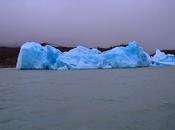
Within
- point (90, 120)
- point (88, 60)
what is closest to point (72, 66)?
point (88, 60)

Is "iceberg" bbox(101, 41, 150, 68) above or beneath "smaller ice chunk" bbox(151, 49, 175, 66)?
above

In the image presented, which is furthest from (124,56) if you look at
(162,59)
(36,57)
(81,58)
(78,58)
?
(162,59)

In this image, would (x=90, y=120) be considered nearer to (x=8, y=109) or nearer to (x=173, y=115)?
(x=173, y=115)

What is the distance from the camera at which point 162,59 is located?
76.9ft

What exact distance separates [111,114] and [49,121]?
88cm

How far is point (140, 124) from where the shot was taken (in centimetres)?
403

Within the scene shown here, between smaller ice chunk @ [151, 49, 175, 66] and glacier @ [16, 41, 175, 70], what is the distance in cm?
301

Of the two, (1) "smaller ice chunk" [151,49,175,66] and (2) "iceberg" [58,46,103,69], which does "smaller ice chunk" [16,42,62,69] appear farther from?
(1) "smaller ice chunk" [151,49,175,66]

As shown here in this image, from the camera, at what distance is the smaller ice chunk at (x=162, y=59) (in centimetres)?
2331

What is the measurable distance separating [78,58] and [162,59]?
7.44 meters

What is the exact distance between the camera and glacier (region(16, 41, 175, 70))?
54.7 feet

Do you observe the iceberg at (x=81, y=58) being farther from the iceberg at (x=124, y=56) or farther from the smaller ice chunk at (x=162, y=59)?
the smaller ice chunk at (x=162, y=59)

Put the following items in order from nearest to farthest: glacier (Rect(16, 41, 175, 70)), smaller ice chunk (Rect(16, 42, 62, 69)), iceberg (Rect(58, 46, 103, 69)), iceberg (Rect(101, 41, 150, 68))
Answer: smaller ice chunk (Rect(16, 42, 62, 69))
glacier (Rect(16, 41, 175, 70))
iceberg (Rect(58, 46, 103, 69))
iceberg (Rect(101, 41, 150, 68))

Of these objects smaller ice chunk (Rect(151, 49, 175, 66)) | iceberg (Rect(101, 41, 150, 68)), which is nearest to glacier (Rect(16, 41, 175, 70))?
iceberg (Rect(101, 41, 150, 68))
